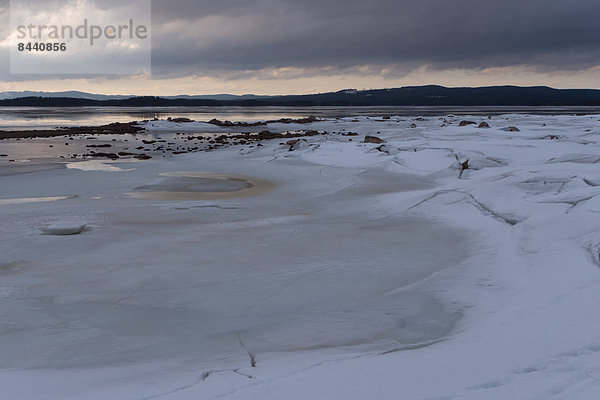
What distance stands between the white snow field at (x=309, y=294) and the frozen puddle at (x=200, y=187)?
0.47m

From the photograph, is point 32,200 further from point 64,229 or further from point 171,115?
point 171,115

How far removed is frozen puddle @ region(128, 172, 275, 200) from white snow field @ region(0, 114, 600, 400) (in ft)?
1.54

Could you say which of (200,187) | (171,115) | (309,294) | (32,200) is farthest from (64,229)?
(171,115)

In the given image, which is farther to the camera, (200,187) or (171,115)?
(171,115)

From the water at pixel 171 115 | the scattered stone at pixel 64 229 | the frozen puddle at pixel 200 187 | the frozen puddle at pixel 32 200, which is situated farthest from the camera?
the water at pixel 171 115

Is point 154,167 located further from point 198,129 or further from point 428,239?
→ point 198,129

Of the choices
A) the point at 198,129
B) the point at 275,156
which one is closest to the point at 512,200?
the point at 275,156

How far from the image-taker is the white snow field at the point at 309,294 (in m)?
3.39

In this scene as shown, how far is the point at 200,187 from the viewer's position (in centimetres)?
1291

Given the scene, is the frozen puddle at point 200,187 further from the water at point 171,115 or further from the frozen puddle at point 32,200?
the water at point 171,115

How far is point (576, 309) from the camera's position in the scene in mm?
4309

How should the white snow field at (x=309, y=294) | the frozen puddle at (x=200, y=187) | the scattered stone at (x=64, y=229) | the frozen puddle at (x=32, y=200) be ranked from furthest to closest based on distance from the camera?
the frozen puddle at (x=200, y=187) → the frozen puddle at (x=32, y=200) → the scattered stone at (x=64, y=229) → the white snow field at (x=309, y=294)

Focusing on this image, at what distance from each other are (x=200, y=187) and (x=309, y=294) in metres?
8.21

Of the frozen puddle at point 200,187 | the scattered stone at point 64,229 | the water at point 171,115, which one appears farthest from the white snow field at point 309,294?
the water at point 171,115
